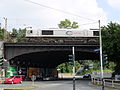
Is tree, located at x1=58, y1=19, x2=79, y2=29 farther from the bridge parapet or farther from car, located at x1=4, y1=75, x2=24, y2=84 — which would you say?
car, located at x1=4, y1=75, x2=24, y2=84

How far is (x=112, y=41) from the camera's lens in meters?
47.1

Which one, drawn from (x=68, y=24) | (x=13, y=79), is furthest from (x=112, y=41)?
(x=68, y=24)

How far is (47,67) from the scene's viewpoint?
93750 mm

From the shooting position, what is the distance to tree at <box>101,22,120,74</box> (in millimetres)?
46672

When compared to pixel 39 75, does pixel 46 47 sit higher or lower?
higher

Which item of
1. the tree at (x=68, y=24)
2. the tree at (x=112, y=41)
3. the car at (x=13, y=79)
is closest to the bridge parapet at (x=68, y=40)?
the tree at (x=112, y=41)

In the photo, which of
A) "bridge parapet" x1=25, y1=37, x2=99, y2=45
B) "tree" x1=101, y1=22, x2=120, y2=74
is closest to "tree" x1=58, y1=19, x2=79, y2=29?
"bridge parapet" x1=25, y1=37, x2=99, y2=45

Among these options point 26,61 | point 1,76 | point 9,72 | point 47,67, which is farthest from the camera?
point 47,67

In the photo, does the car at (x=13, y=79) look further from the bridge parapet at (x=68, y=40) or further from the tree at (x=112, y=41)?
the tree at (x=112, y=41)

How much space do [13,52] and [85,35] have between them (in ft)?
54.9

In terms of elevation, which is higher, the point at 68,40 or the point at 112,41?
the point at 68,40

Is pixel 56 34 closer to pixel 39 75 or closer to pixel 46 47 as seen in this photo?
pixel 46 47

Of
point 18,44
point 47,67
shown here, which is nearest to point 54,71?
point 47,67

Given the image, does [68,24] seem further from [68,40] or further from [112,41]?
[112,41]
